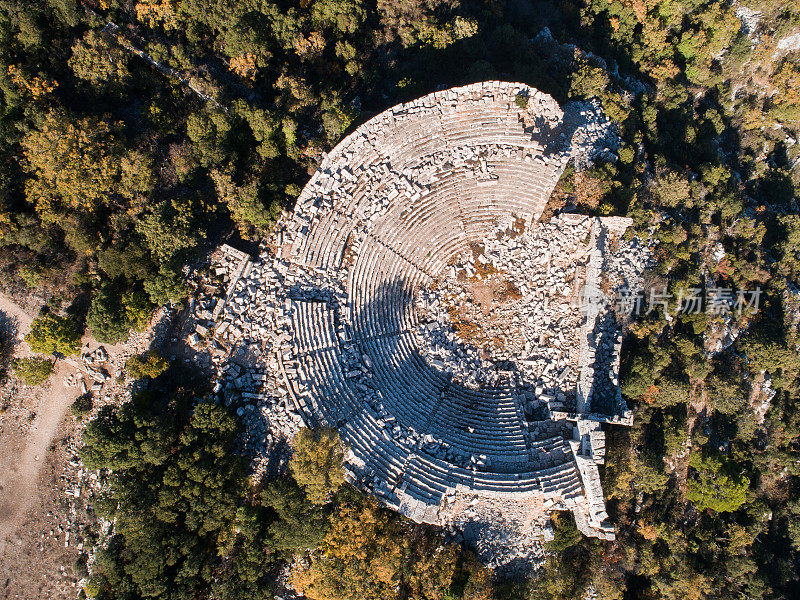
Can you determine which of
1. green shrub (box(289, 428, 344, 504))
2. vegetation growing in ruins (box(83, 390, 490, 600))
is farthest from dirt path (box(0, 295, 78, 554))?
green shrub (box(289, 428, 344, 504))

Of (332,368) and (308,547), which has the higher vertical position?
(332,368)

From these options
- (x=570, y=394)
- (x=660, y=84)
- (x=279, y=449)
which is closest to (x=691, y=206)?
(x=660, y=84)

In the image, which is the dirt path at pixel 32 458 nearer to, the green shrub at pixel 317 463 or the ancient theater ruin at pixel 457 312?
the ancient theater ruin at pixel 457 312

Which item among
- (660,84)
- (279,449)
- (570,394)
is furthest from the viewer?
(660,84)

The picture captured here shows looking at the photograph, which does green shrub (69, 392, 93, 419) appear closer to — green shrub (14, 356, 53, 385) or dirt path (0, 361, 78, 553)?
dirt path (0, 361, 78, 553)

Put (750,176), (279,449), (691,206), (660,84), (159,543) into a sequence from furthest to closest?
(750,176) < (660,84) < (691,206) < (279,449) < (159,543)

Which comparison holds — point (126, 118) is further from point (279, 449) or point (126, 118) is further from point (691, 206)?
point (691, 206)

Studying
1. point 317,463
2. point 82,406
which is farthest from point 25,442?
point 317,463
